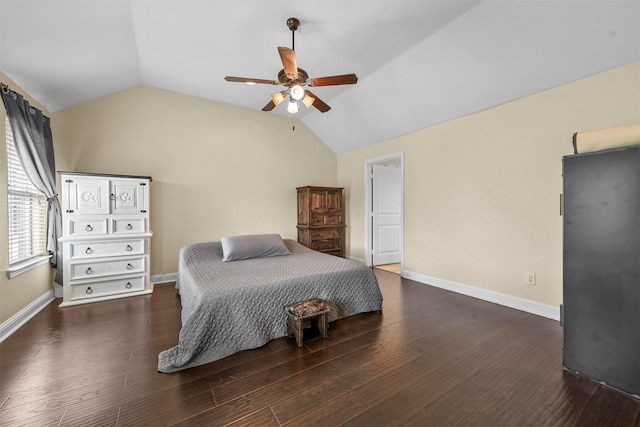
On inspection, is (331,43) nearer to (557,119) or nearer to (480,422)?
(557,119)

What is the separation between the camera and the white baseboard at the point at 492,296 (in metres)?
2.71

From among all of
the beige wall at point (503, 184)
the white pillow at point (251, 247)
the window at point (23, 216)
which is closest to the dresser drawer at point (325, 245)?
the white pillow at point (251, 247)

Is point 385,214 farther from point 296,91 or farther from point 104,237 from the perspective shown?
point 104,237

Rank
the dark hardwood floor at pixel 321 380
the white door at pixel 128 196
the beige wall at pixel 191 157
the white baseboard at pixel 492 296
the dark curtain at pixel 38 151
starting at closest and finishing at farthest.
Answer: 1. the dark hardwood floor at pixel 321 380
2. the dark curtain at pixel 38 151
3. the white baseboard at pixel 492 296
4. the white door at pixel 128 196
5. the beige wall at pixel 191 157

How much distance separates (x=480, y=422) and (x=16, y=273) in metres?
3.91

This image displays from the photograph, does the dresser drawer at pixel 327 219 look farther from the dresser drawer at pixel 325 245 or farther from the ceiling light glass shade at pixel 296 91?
the ceiling light glass shade at pixel 296 91

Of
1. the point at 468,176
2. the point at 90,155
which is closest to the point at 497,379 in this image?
the point at 468,176

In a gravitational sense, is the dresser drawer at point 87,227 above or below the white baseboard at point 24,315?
above

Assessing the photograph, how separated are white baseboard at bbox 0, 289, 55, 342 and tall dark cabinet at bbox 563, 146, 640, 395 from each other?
4470 mm

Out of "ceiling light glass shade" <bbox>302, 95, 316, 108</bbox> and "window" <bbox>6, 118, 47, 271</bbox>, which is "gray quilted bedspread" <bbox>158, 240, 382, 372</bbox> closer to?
"window" <bbox>6, 118, 47, 271</bbox>

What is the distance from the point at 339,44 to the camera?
9.11ft

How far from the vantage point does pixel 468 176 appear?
341cm

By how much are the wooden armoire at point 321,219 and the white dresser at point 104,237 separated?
244 centimetres

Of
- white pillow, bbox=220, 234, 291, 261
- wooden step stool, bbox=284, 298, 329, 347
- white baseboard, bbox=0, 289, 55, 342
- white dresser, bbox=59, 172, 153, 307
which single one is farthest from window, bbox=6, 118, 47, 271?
wooden step stool, bbox=284, 298, 329, 347
